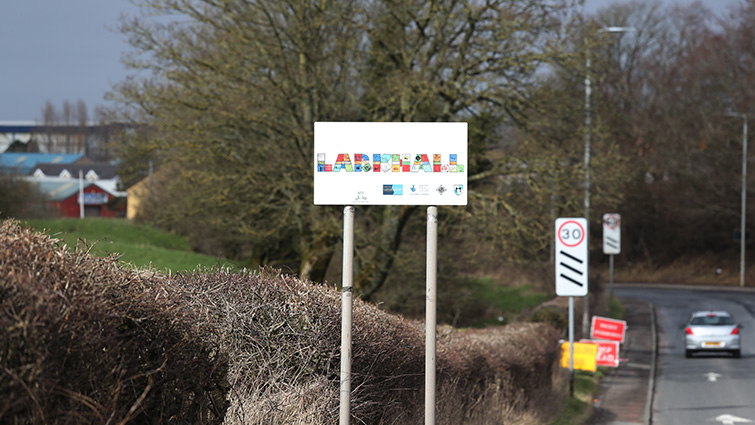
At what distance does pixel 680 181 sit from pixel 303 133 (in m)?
43.5

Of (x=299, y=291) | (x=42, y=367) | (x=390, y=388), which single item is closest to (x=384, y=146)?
(x=299, y=291)

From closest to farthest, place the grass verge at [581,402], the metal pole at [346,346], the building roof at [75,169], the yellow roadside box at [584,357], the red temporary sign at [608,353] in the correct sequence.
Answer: the metal pole at [346,346] → the grass verge at [581,402] → the yellow roadside box at [584,357] → the red temporary sign at [608,353] → the building roof at [75,169]

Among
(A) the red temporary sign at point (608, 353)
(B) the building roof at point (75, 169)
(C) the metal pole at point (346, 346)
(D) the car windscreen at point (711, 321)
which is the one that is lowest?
(D) the car windscreen at point (711, 321)

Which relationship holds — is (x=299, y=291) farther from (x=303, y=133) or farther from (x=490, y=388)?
(x=303, y=133)

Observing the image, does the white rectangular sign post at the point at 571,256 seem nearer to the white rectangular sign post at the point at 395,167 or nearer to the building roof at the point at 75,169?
the white rectangular sign post at the point at 395,167

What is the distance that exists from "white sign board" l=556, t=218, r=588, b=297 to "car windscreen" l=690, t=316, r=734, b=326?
13304 mm

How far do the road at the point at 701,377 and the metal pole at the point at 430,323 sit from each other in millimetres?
9953

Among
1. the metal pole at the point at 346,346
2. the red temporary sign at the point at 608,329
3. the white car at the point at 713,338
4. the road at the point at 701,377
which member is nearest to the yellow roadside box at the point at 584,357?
the road at the point at 701,377

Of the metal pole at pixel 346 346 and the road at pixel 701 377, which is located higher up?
the metal pole at pixel 346 346

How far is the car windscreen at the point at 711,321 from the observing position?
2678 cm

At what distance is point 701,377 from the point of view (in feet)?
72.4

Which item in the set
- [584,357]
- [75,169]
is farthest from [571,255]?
[75,169]

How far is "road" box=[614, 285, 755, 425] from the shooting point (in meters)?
16.2

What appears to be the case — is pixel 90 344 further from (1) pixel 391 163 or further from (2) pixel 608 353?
(2) pixel 608 353
